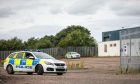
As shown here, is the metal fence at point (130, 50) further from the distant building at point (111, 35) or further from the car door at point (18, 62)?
the distant building at point (111, 35)

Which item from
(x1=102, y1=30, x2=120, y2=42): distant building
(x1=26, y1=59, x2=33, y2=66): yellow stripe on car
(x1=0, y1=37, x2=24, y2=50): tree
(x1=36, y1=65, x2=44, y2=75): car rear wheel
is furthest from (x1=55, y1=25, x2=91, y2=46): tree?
(x1=36, y1=65, x2=44, y2=75): car rear wheel

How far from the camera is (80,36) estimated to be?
9081cm

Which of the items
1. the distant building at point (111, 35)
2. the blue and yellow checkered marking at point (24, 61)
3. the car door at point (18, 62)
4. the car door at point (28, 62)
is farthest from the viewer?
the distant building at point (111, 35)

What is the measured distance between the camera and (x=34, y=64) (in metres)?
25.0

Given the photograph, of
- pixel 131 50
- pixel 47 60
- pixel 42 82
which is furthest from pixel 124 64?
pixel 42 82

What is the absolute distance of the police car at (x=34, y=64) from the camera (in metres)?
24.5

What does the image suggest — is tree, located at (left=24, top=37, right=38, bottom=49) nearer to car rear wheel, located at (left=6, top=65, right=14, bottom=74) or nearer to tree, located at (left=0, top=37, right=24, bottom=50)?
tree, located at (left=0, top=37, right=24, bottom=50)

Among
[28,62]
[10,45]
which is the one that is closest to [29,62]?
[28,62]

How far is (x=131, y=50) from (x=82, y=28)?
8483cm

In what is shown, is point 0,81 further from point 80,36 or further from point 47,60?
point 80,36

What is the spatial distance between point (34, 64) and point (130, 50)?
7.87 metres

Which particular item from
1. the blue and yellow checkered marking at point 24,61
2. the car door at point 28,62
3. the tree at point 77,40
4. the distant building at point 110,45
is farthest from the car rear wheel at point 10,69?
the tree at point 77,40

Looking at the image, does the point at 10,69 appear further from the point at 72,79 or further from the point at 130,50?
the point at 130,50

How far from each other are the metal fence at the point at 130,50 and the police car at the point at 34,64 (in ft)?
18.6
